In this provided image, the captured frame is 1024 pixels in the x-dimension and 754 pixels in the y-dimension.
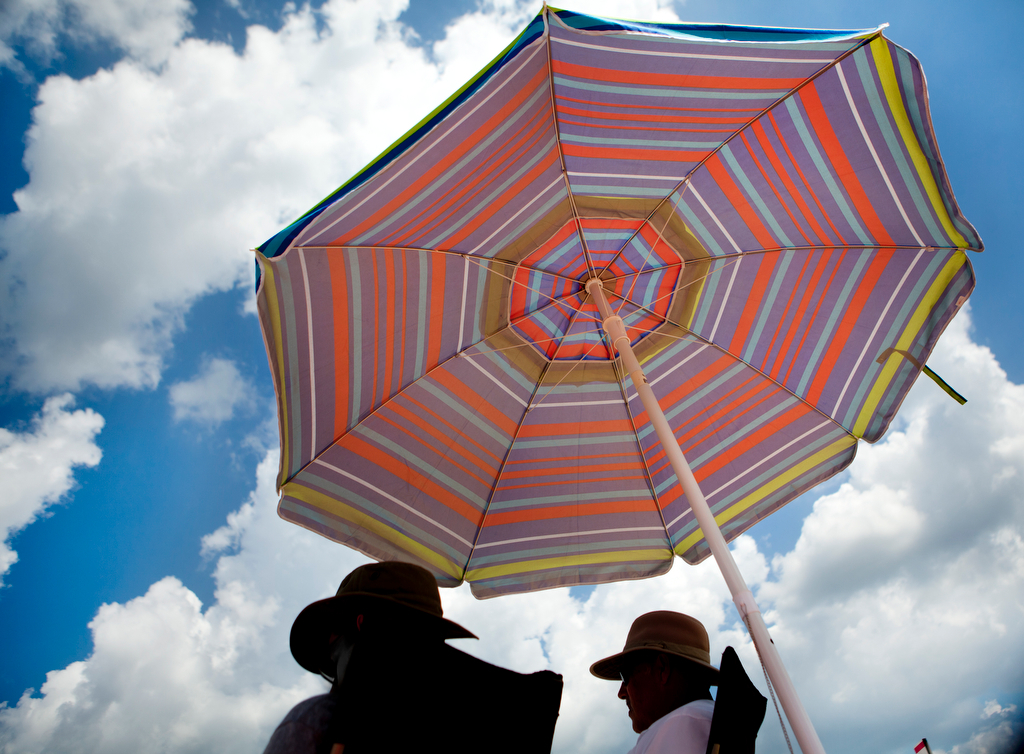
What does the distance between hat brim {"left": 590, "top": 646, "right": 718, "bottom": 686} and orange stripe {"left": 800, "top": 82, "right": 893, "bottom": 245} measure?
2.35 metres

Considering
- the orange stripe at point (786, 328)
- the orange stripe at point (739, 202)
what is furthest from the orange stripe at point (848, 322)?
the orange stripe at point (739, 202)

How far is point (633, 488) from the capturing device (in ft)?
11.2

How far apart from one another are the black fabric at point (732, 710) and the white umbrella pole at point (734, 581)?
0.84 ft

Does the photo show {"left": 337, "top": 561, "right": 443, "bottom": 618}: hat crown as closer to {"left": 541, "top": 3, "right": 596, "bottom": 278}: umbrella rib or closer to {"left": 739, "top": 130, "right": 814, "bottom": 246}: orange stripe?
{"left": 541, "top": 3, "right": 596, "bottom": 278}: umbrella rib

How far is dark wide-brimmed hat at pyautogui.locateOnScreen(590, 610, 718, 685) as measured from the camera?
2.01m

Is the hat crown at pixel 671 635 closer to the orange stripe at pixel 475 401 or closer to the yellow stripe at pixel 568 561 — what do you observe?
the yellow stripe at pixel 568 561

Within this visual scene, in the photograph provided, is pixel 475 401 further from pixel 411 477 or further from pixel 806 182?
pixel 806 182

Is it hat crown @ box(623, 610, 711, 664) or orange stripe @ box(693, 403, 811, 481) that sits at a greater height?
orange stripe @ box(693, 403, 811, 481)

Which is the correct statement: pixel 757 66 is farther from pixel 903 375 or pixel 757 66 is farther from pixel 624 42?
pixel 903 375

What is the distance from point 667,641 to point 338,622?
1290mm

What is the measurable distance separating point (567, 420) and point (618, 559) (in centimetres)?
95

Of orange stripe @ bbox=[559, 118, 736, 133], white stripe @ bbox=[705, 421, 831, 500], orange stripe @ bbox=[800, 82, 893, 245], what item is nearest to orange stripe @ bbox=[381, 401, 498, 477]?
white stripe @ bbox=[705, 421, 831, 500]

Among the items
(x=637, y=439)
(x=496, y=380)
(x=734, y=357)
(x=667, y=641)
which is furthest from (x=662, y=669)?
(x=734, y=357)

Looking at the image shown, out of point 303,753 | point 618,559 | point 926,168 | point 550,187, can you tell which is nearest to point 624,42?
point 550,187
